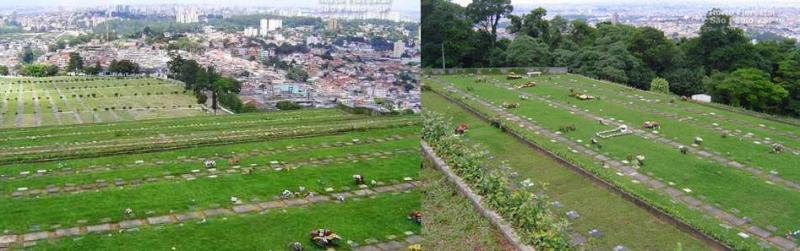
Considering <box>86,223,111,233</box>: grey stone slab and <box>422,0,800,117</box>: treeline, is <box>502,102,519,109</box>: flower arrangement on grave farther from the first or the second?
<box>86,223,111,233</box>: grey stone slab

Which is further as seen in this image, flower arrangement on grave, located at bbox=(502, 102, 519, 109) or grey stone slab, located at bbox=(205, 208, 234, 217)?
flower arrangement on grave, located at bbox=(502, 102, 519, 109)

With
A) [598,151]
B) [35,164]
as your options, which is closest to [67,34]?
[35,164]

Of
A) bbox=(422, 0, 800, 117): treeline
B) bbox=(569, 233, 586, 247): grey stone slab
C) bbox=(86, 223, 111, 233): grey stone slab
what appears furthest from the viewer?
bbox=(422, 0, 800, 117): treeline

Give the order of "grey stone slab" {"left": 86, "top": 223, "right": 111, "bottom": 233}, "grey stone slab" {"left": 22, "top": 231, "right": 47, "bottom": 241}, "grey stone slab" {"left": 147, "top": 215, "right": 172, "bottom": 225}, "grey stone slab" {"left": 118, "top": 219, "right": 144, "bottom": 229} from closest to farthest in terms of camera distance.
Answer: "grey stone slab" {"left": 22, "top": 231, "right": 47, "bottom": 241} < "grey stone slab" {"left": 86, "top": 223, "right": 111, "bottom": 233} < "grey stone slab" {"left": 118, "top": 219, "right": 144, "bottom": 229} < "grey stone slab" {"left": 147, "top": 215, "right": 172, "bottom": 225}

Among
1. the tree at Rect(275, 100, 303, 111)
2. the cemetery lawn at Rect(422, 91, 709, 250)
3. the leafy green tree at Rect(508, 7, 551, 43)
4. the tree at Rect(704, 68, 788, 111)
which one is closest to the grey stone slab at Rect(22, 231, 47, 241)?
the tree at Rect(275, 100, 303, 111)

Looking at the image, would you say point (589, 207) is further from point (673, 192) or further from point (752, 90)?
point (752, 90)

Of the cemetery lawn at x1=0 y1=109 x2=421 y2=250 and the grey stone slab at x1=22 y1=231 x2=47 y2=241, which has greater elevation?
the cemetery lawn at x1=0 y1=109 x2=421 y2=250

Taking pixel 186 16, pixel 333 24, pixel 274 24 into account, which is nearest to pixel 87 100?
pixel 186 16

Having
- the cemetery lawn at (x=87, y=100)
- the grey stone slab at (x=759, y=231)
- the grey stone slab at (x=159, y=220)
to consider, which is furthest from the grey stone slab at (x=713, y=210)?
the cemetery lawn at (x=87, y=100)
